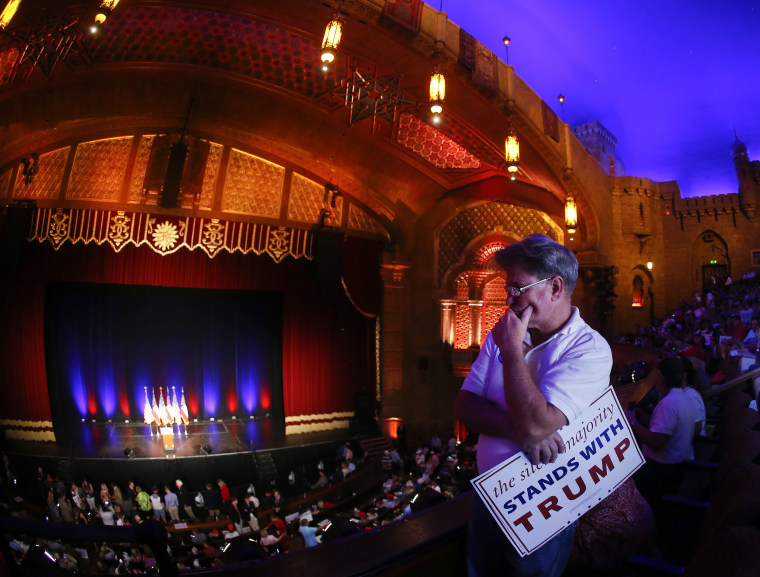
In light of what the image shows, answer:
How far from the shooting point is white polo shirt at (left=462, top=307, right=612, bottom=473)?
1370mm

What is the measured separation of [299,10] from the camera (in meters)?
8.11

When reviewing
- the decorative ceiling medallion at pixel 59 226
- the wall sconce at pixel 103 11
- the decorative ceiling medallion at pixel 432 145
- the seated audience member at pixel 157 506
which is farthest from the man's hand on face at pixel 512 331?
the decorative ceiling medallion at pixel 59 226

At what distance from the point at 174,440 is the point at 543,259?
1260cm

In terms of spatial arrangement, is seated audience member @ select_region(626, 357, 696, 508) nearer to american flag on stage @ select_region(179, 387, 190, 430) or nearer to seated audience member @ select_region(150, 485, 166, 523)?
seated audience member @ select_region(150, 485, 166, 523)

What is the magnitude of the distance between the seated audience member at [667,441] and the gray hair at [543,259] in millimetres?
1969

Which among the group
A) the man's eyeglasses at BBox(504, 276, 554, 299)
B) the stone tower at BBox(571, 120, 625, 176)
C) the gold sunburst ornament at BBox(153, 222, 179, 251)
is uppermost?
the stone tower at BBox(571, 120, 625, 176)

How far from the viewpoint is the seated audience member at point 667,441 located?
3.01 meters

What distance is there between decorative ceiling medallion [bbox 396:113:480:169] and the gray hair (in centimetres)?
1041

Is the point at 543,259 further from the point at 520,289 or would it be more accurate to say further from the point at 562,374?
the point at 562,374

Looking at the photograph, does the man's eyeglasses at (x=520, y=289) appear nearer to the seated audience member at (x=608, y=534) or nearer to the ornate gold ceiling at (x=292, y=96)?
the seated audience member at (x=608, y=534)

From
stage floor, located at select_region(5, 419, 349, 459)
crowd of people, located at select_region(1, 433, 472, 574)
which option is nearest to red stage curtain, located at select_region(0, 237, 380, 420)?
stage floor, located at select_region(5, 419, 349, 459)

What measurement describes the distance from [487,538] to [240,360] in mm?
13788

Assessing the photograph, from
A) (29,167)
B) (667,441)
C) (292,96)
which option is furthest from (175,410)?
(667,441)

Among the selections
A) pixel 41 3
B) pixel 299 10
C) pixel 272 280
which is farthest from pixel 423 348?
pixel 41 3
